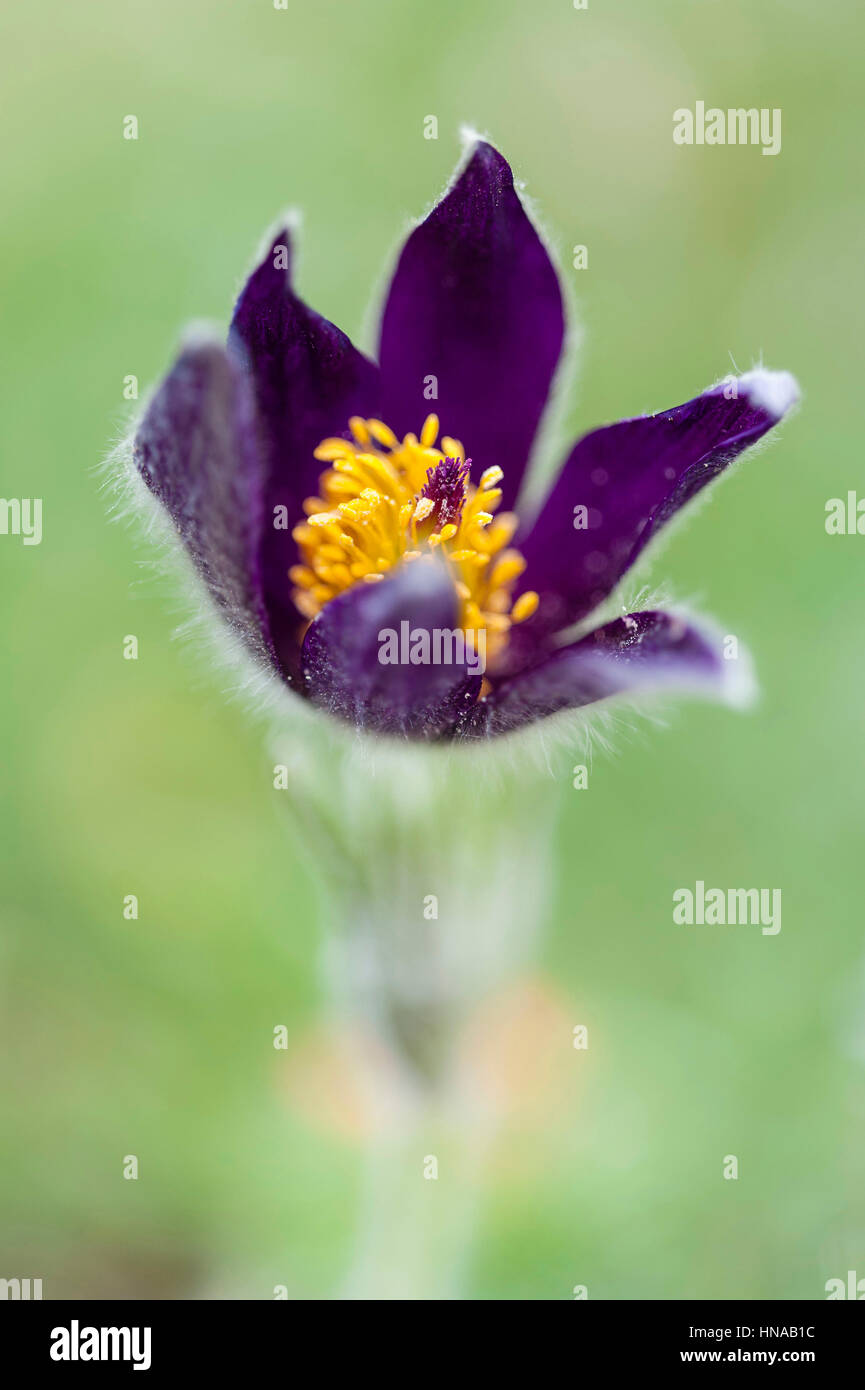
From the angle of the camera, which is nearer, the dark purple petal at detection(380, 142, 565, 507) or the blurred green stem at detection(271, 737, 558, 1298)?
the dark purple petal at detection(380, 142, 565, 507)

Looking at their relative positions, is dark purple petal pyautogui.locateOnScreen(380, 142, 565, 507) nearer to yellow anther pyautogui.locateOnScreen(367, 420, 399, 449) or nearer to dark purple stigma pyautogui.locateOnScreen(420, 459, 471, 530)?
yellow anther pyautogui.locateOnScreen(367, 420, 399, 449)

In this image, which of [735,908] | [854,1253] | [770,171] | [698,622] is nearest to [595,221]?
[770,171]

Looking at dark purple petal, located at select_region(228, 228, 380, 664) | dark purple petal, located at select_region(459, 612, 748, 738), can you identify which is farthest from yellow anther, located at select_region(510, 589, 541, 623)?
dark purple petal, located at select_region(228, 228, 380, 664)

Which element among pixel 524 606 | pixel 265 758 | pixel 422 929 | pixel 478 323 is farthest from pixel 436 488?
pixel 265 758

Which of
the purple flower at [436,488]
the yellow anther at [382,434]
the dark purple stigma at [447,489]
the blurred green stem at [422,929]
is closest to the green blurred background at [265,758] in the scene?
the blurred green stem at [422,929]

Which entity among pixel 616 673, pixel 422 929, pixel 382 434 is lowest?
pixel 422 929

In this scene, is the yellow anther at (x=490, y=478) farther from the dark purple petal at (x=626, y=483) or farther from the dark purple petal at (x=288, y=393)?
the dark purple petal at (x=288, y=393)

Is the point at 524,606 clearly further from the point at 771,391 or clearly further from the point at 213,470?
the point at 213,470
